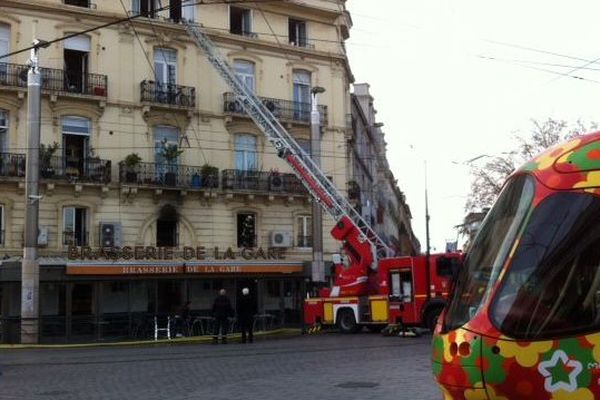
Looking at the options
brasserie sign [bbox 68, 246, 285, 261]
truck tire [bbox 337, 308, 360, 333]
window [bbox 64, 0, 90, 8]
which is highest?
window [bbox 64, 0, 90, 8]

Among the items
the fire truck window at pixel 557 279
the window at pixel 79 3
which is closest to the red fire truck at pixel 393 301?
the fire truck window at pixel 557 279

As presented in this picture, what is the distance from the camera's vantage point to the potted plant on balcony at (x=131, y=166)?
33188mm

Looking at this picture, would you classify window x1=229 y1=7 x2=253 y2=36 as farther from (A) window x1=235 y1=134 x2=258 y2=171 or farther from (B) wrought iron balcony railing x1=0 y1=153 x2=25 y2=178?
(B) wrought iron balcony railing x1=0 y1=153 x2=25 y2=178

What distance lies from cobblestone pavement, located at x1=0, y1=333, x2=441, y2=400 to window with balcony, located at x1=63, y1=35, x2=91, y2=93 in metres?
16.0

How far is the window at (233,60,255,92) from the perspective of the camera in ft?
122

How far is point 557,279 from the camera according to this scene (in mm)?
5383

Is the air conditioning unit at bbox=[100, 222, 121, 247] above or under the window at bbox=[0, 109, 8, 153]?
under

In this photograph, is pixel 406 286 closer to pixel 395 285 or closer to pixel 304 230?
pixel 395 285

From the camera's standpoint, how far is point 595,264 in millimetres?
5371

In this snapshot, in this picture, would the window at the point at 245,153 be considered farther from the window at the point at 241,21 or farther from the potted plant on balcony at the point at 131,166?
the window at the point at 241,21

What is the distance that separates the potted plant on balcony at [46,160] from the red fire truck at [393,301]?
42.9 feet

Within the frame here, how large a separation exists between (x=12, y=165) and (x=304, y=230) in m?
14.5

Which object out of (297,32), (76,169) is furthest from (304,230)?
(76,169)

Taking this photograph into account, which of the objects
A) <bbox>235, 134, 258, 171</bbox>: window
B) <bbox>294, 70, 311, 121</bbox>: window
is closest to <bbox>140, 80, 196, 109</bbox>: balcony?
<bbox>235, 134, 258, 171</bbox>: window
